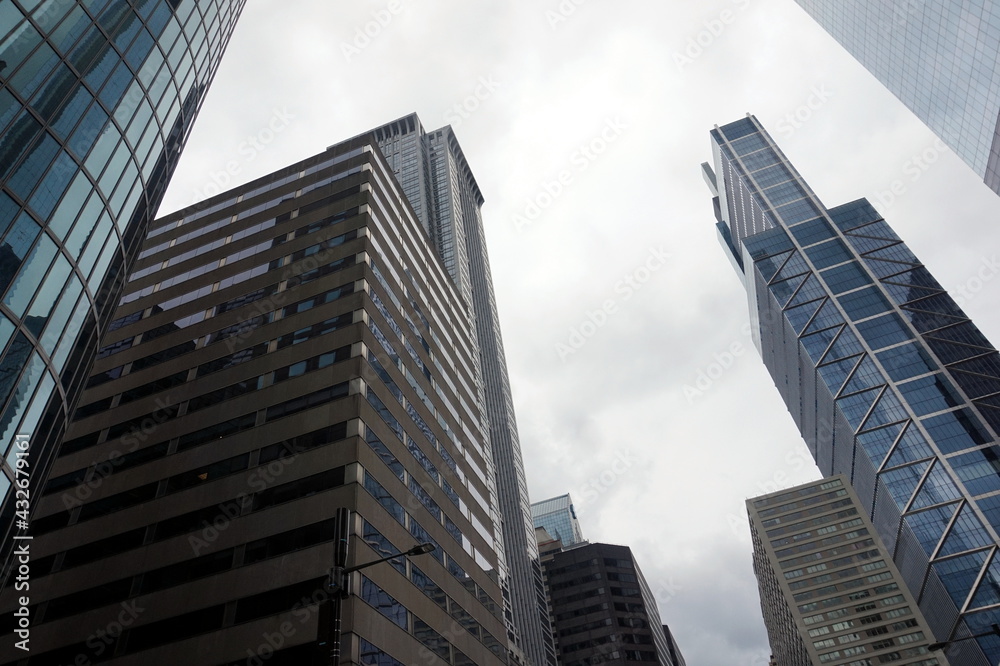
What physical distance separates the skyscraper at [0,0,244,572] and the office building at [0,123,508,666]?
13077 millimetres

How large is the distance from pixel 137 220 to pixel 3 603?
24714 millimetres

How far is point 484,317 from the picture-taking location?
166375 mm

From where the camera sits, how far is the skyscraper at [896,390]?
401 feet

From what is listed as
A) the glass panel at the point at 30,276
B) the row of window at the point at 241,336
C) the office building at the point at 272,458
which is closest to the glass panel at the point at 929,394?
the office building at the point at 272,458

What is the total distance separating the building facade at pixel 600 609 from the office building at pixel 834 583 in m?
40.8

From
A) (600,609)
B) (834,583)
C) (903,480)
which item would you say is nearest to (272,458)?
(600,609)

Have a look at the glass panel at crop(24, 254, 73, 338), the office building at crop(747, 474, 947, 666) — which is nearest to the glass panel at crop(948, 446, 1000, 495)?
the office building at crop(747, 474, 947, 666)

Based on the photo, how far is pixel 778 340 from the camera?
183625mm

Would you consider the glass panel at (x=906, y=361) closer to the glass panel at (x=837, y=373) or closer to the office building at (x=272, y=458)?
the glass panel at (x=837, y=373)

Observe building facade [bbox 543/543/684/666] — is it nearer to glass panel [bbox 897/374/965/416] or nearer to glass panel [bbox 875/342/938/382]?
glass panel [bbox 897/374/965/416]

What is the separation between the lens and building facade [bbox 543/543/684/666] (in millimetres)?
129375

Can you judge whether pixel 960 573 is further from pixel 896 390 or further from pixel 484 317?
pixel 484 317

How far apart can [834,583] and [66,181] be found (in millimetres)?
179192

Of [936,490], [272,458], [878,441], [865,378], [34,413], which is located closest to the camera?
[34,413]
